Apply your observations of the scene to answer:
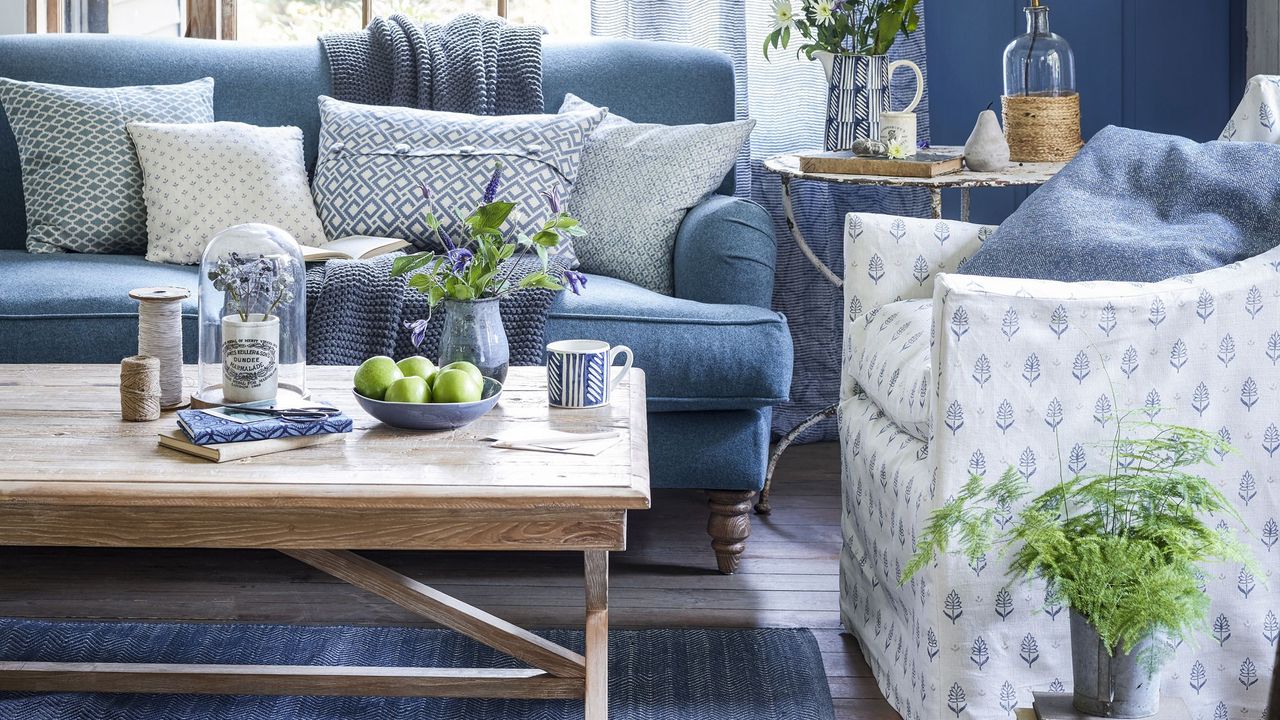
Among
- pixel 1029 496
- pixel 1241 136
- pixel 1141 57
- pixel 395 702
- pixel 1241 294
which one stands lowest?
pixel 395 702

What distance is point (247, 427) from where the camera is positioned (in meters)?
1.46

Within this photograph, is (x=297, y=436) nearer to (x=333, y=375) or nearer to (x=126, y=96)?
(x=333, y=375)

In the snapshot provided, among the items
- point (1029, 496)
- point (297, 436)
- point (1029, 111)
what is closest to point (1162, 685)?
point (1029, 496)

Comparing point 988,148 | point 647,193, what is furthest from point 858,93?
point 647,193

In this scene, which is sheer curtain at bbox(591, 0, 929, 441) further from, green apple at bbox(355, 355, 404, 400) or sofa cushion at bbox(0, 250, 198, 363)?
green apple at bbox(355, 355, 404, 400)

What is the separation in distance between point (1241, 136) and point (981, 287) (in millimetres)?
858

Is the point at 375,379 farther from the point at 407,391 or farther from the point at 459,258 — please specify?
the point at 459,258

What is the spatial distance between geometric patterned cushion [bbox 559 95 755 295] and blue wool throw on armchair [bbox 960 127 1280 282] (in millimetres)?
828

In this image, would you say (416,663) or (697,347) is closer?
(416,663)

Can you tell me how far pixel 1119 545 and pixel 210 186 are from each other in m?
1.93

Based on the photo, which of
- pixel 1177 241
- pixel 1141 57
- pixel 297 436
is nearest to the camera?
pixel 297 436

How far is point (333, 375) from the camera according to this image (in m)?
1.88

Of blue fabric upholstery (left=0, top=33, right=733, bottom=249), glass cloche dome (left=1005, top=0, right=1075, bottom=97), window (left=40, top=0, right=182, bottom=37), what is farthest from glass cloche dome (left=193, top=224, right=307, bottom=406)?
window (left=40, top=0, right=182, bottom=37)

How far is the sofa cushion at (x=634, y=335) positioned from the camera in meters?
2.19
